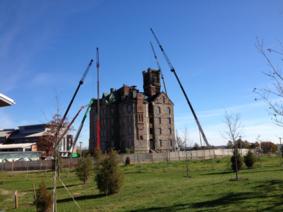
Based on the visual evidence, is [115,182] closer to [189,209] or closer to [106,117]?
[189,209]

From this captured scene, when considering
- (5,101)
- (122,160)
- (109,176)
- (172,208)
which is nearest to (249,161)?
(109,176)

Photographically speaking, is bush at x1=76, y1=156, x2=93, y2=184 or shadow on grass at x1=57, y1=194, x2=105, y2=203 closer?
shadow on grass at x1=57, y1=194, x2=105, y2=203

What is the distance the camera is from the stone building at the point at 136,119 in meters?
87.7

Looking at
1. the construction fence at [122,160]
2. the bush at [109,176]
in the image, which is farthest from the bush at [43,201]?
the construction fence at [122,160]

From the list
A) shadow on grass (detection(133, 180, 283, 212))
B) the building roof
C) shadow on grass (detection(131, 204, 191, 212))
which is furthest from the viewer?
shadow on grass (detection(131, 204, 191, 212))

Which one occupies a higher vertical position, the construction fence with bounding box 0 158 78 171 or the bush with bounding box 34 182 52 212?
the construction fence with bounding box 0 158 78 171

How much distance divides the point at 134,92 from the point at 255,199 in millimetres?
75470

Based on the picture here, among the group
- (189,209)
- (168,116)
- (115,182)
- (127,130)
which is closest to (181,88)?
(168,116)

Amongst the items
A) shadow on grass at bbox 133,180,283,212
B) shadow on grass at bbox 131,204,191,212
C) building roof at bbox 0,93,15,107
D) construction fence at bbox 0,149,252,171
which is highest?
building roof at bbox 0,93,15,107

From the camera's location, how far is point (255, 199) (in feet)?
48.8

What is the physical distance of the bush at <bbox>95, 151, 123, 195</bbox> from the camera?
21.9 m

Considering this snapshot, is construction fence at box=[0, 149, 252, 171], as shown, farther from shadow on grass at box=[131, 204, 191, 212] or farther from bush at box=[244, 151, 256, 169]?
shadow on grass at box=[131, 204, 191, 212]

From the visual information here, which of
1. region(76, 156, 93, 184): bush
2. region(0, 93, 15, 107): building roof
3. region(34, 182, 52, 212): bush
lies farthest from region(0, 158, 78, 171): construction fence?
region(0, 93, 15, 107): building roof

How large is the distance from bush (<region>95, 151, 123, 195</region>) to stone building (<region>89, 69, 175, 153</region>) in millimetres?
62228
